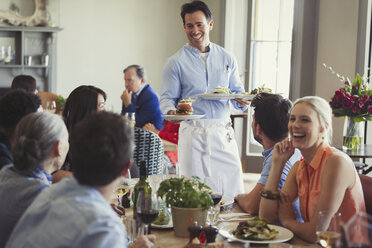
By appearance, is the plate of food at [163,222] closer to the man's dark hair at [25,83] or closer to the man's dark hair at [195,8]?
the man's dark hair at [195,8]

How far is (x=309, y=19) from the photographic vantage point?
524 cm

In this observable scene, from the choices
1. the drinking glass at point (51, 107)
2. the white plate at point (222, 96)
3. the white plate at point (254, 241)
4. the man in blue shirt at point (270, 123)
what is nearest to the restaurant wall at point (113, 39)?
the drinking glass at point (51, 107)

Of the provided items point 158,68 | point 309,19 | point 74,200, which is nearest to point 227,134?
point 309,19

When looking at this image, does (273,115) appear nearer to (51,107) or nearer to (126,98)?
(126,98)

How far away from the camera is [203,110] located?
377 cm

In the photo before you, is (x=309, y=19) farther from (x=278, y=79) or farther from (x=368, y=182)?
(x=368, y=182)

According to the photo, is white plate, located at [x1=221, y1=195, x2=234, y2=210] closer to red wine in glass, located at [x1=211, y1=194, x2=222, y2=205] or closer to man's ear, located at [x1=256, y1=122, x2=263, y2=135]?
red wine in glass, located at [x1=211, y1=194, x2=222, y2=205]

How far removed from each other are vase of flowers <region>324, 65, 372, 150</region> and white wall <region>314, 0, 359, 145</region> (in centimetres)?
70

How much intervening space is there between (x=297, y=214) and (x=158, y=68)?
7022 mm

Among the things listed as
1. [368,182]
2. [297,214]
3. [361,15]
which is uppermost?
[361,15]

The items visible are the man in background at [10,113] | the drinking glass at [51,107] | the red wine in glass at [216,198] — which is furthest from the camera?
the drinking glass at [51,107]

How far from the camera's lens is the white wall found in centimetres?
465

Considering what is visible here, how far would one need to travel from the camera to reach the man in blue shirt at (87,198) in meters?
1.17

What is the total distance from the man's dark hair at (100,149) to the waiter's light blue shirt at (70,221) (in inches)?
1.5
